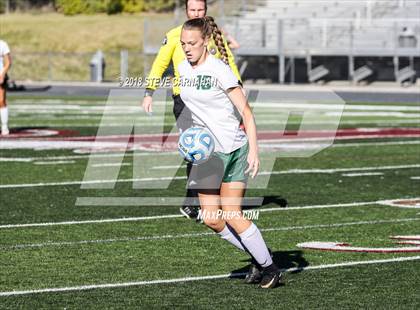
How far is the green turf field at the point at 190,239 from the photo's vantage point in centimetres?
766

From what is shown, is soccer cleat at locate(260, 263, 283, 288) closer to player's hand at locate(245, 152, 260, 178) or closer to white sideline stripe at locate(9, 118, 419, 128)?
player's hand at locate(245, 152, 260, 178)

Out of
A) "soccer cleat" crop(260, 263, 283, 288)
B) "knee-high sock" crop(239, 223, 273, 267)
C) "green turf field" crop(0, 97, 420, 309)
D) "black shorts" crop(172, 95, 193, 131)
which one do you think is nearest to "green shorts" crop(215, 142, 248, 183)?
"knee-high sock" crop(239, 223, 273, 267)

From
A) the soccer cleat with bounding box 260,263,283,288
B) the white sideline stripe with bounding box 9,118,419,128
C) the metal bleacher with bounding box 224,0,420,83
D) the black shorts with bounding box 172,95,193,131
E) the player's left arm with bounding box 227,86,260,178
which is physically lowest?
the metal bleacher with bounding box 224,0,420,83

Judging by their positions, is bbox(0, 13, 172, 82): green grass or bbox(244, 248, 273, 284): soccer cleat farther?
bbox(0, 13, 172, 82): green grass

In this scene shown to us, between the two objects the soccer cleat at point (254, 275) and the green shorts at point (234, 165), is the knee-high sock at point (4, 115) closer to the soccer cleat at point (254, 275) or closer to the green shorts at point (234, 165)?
A: the soccer cleat at point (254, 275)

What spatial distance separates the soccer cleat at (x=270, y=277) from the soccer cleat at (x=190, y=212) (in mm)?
3234

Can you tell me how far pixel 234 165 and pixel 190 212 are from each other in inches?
142

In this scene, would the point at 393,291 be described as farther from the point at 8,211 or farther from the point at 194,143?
the point at 8,211

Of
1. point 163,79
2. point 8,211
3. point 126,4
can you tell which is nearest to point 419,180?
point 163,79

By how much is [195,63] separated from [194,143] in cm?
50

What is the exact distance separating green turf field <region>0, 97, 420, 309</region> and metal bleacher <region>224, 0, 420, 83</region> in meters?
20.0

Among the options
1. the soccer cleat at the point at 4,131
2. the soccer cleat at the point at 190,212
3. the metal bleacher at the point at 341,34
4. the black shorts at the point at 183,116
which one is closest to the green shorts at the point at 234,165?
the black shorts at the point at 183,116

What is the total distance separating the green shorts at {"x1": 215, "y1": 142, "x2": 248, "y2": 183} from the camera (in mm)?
7715

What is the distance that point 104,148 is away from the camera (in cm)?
1794
